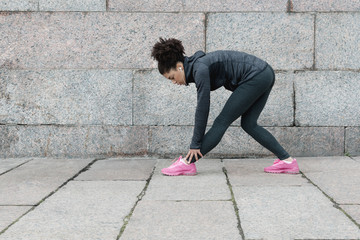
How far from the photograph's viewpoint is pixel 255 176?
11.4 ft

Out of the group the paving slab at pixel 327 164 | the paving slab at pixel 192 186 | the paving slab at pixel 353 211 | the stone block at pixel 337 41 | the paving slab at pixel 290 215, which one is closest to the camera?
the paving slab at pixel 290 215

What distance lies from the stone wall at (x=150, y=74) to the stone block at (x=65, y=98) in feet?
0.04

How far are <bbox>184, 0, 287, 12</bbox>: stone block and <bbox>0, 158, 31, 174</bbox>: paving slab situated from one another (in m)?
2.42

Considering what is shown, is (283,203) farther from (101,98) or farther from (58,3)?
(58,3)

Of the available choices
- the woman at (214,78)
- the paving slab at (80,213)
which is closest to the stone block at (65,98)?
the woman at (214,78)

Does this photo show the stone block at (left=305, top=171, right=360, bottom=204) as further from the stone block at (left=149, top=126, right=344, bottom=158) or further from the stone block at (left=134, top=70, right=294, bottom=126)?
the stone block at (left=134, top=70, right=294, bottom=126)

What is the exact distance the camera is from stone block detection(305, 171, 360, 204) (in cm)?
275

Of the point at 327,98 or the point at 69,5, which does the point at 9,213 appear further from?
the point at 327,98

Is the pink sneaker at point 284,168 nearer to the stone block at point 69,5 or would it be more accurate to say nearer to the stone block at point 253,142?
the stone block at point 253,142

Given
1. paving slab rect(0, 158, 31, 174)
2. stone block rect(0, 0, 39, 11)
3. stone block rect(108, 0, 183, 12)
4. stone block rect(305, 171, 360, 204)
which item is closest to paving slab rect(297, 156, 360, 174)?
stone block rect(305, 171, 360, 204)

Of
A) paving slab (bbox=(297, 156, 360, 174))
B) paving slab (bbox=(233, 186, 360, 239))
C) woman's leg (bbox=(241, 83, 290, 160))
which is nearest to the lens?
paving slab (bbox=(233, 186, 360, 239))

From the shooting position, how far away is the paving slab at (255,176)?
3.21 meters

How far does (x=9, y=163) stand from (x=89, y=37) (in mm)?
1597

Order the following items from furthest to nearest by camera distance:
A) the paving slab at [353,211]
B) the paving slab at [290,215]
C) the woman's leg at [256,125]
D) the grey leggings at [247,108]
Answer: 1. the woman's leg at [256,125]
2. the grey leggings at [247,108]
3. the paving slab at [353,211]
4. the paving slab at [290,215]
